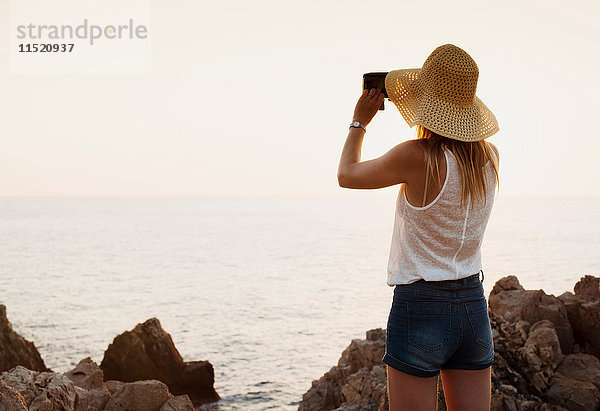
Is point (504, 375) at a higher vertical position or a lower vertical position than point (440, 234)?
lower

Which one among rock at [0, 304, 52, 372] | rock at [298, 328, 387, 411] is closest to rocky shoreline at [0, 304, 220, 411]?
rock at [0, 304, 52, 372]

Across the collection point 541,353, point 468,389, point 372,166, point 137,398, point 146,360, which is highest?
point 372,166

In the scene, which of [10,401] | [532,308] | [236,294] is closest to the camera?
[10,401]

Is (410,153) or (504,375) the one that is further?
(504,375)

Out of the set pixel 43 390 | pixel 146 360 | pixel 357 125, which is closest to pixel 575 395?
pixel 357 125

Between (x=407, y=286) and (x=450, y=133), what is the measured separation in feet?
2.41

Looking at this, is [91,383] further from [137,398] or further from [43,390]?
[43,390]

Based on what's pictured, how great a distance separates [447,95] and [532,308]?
629 cm

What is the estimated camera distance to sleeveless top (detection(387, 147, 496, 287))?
291 centimetres

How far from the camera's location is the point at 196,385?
15.5 meters

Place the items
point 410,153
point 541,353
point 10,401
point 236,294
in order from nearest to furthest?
1. point 410,153
2. point 10,401
3. point 541,353
4. point 236,294

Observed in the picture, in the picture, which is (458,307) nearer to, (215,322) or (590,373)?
(590,373)

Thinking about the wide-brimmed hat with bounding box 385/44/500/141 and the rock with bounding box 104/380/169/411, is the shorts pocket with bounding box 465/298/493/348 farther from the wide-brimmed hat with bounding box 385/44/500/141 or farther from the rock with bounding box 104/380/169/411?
the rock with bounding box 104/380/169/411

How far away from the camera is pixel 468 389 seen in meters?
3.13
